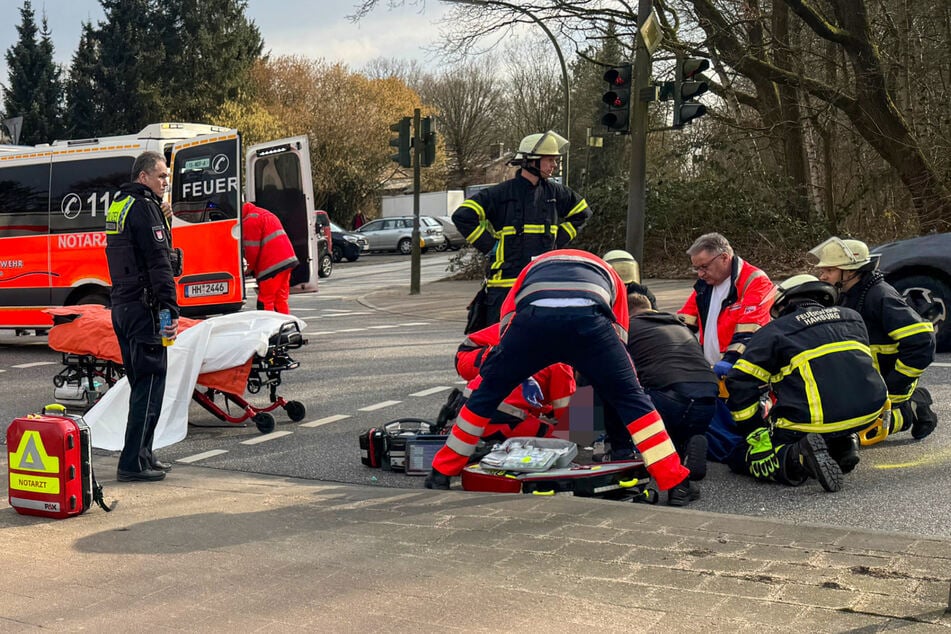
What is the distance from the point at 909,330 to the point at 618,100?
6.79m

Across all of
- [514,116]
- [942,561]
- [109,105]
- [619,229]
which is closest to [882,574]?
[942,561]

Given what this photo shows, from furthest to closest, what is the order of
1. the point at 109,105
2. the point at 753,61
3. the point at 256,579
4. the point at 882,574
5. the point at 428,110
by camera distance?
the point at 428,110 < the point at 109,105 < the point at 753,61 < the point at 256,579 < the point at 882,574

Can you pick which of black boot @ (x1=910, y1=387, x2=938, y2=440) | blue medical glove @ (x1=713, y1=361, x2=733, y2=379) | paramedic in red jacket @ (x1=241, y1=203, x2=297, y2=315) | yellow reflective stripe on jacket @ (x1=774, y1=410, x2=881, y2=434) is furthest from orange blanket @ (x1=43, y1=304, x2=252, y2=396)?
black boot @ (x1=910, y1=387, x2=938, y2=440)

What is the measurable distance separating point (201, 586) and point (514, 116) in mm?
65814

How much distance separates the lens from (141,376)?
6492 millimetres

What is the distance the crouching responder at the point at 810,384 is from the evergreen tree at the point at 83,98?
49.4 metres

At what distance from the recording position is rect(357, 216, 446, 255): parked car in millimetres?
39875

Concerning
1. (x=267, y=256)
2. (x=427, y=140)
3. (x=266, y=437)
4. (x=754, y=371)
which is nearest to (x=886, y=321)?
(x=754, y=371)

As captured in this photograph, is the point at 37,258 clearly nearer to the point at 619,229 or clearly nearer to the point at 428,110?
the point at 619,229

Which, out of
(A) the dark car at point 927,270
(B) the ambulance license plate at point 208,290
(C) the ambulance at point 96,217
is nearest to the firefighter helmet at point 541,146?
(A) the dark car at point 927,270

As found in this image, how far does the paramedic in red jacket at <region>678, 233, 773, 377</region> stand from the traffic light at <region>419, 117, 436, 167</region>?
1320 centimetres

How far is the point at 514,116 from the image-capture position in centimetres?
6862

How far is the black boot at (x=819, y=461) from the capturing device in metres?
5.84

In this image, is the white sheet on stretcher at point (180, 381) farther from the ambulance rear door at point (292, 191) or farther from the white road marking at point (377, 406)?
the ambulance rear door at point (292, 191)
